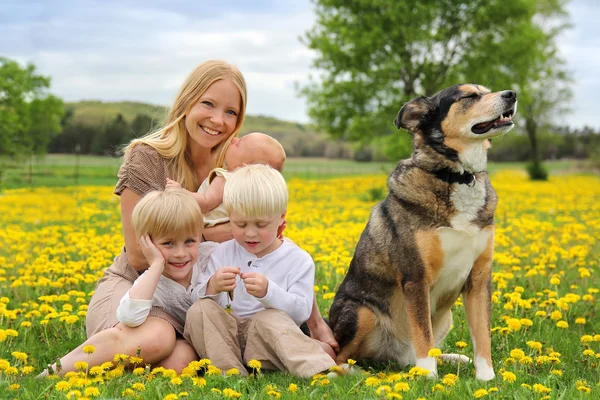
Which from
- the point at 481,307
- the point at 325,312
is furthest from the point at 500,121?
the point at 325,312

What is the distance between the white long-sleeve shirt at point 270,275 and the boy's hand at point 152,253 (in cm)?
30

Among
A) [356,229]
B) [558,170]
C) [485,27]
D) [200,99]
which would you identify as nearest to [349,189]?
[485,27]

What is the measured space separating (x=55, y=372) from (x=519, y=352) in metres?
2.79

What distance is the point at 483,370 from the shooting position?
394cm

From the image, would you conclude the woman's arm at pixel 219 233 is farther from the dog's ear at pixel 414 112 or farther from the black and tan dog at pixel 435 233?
the dog's ear at pixel 414 112

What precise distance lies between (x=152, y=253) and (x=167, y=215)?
10.3 inches

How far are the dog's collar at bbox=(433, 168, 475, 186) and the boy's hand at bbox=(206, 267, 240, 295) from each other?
1421 millimetres

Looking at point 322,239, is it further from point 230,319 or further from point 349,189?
point 349,189

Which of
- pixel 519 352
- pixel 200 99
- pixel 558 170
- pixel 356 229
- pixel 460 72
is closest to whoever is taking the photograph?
pixel 519 352

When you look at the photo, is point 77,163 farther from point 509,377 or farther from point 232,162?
point 509,377

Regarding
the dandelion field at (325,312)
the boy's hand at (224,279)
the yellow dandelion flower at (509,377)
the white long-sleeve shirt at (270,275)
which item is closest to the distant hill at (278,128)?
the dandelion field at (325,312)

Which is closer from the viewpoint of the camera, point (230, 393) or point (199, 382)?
point (230, 393)

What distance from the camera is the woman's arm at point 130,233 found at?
4375 mm

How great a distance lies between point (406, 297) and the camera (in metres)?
3.94
